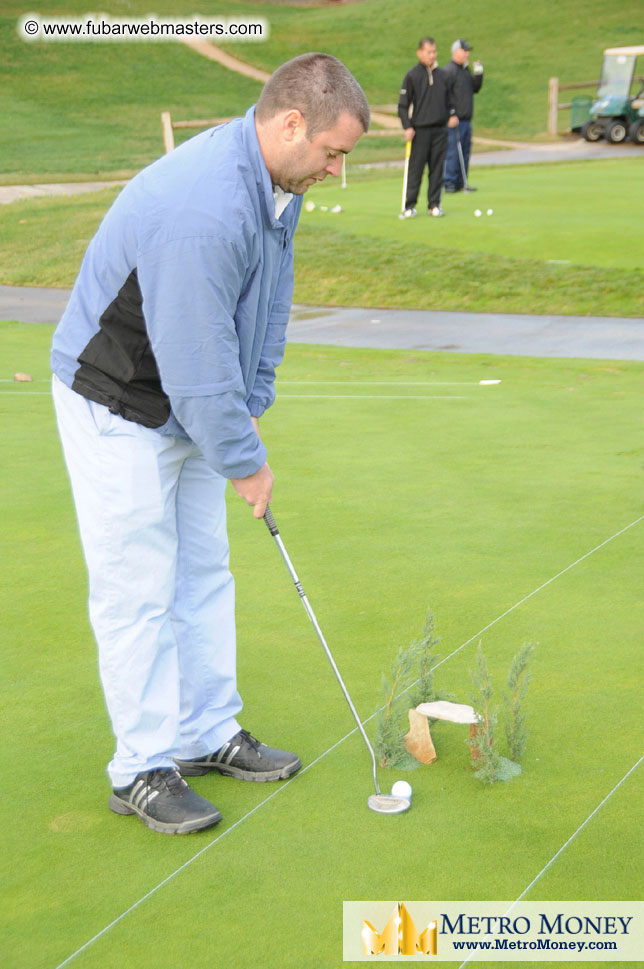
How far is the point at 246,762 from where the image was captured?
122 inches

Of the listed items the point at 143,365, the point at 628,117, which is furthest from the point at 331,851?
the point at 628,117

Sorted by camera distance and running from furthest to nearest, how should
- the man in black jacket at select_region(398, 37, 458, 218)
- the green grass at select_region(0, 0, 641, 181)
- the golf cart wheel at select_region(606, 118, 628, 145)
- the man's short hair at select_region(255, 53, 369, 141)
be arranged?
the green grass at select_region(0, 0, 641, 181) < the golf cart wheel at select_region(606, 118, 628, 145) < the man in black jacket at select_region(398, 37, 458, 218) < the man's short hair at select_region(255, 53, 369, 141)

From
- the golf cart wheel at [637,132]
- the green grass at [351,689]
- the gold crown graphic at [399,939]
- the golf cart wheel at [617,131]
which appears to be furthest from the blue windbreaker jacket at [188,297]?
the golf cart wheel at [617,131]

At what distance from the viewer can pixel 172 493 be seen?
2906 millimetres

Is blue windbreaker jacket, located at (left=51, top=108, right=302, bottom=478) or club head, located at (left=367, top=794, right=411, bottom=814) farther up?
blue windbreaker jacket, located at (left=51, top=108, right=302, bottom=478)

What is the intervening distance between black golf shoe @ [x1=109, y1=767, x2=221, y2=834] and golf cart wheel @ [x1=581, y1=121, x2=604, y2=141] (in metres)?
26.5

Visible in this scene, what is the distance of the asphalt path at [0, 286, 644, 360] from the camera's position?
9.74 metres

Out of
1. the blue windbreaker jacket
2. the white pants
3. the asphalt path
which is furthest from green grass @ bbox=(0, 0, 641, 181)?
the blue windbreaker jacket

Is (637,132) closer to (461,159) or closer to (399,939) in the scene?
(461,159)

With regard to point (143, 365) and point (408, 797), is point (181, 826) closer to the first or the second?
point (408, 797)

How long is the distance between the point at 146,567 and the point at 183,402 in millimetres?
450

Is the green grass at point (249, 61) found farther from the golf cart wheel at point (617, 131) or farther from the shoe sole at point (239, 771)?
the shoe sole at point (239, 771)

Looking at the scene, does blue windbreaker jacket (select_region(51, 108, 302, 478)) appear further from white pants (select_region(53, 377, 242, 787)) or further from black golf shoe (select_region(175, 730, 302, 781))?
black golf shoe (select_region(175, 730, 302, 781))

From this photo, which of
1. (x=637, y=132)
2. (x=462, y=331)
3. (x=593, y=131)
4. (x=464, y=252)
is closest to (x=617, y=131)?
(x=593, y=131)
